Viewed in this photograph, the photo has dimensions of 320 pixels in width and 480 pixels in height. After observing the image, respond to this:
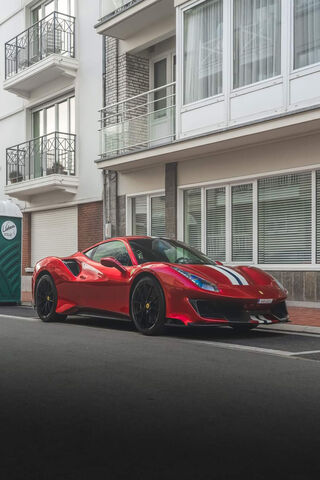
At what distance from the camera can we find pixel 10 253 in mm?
15648

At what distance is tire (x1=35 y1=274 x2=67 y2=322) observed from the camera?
10078mm

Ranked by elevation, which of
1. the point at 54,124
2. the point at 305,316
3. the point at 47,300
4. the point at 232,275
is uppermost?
the point at 54,124

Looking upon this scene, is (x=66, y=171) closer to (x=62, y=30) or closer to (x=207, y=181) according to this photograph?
(x=62, y=30)

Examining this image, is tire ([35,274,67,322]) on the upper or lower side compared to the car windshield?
lower

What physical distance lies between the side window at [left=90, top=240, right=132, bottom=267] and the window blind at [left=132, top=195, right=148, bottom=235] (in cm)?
811

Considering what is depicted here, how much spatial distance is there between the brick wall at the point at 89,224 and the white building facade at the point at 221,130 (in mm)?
833

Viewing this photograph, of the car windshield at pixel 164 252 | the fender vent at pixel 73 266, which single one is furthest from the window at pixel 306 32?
the fender vent at pixel 73 266

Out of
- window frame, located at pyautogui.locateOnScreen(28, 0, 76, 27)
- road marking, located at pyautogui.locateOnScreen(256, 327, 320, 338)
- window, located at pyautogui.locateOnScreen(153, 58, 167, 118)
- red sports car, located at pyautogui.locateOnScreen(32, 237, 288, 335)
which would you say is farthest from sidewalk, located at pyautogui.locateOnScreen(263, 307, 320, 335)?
window frame, located at pyautogui.locateOnScreen(28, 0, 76, 27)

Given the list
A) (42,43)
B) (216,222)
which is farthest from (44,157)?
(216,222)

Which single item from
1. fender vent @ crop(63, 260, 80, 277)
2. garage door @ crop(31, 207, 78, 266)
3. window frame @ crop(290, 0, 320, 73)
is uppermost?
window frame @ crop(290, 0, 320, 73)

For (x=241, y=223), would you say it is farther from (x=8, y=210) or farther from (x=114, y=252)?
(x=114, y=252)

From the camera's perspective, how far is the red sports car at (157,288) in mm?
7723

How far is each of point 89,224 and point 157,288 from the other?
38.8 feet

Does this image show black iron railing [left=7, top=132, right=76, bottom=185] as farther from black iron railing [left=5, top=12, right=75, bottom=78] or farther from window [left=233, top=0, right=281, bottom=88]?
window [left=233, top=0, right=281, bottom=88]
